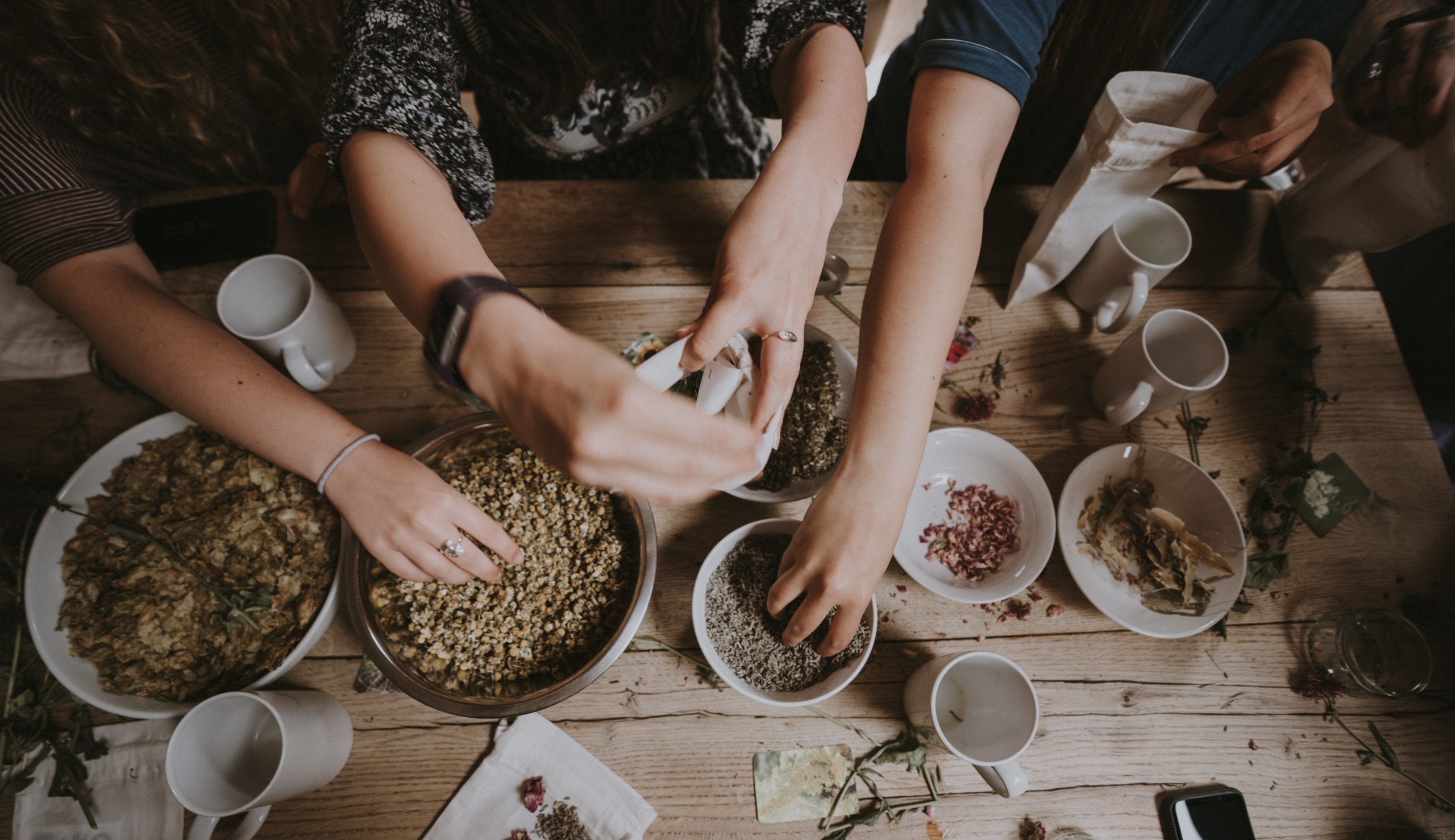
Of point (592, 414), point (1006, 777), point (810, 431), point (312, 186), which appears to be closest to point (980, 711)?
point (1006, 777)

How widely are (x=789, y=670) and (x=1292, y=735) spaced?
786mm

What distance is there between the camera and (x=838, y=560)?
77 cm

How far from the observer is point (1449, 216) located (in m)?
0.89

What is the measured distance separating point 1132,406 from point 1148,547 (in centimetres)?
22

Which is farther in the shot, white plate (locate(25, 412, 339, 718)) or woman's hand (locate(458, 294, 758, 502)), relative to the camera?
white plate (locate(25, 412, 339, 718))

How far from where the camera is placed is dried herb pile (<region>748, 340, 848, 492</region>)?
0.91m

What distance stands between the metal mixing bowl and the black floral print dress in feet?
1.37

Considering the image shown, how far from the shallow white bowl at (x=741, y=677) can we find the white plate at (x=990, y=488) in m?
0.16

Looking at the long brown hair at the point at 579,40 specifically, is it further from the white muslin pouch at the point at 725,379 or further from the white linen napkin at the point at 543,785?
the white linen napkin at the point at 543,785

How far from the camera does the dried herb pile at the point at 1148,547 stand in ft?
2.97

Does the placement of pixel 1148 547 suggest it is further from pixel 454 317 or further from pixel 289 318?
pixel 289 318

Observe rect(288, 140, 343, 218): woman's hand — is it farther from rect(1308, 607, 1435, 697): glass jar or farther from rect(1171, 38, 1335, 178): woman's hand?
rect(1308, 607, 1435, 697): glass jar

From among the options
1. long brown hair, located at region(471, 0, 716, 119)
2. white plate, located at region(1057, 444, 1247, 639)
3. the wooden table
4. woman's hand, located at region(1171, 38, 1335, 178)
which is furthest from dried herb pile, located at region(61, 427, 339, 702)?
woman's hand, located at region(1171, 38, 1335, 178)

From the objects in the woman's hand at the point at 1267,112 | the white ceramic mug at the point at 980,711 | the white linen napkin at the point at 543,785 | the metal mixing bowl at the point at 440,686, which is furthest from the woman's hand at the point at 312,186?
the woman's hand at the point at 1267,112
